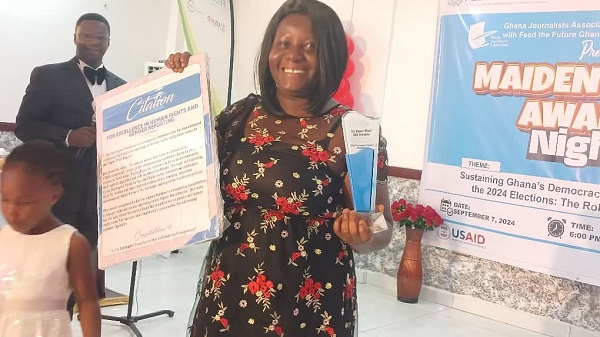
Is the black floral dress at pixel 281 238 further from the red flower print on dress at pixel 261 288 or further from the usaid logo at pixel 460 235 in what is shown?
the usaid logo at pixel 460 235

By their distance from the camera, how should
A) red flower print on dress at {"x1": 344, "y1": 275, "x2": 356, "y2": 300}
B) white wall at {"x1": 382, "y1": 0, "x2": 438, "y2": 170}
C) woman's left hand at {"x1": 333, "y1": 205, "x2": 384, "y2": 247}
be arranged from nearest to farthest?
1. woman's left hand at {"x1": 333, "y1": 205, "x2": 384, "y2": 247}
2. red flower print on dress at {"x1": 344, "y1": 275, "x2": 356, "y2": 300}
3. white wall at {"x1": 382, "y1": 0, "x2": 438, "y2": 170}

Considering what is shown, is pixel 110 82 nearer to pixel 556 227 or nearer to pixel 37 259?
pixel 37 259

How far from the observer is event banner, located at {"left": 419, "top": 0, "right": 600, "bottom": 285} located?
3.02 m

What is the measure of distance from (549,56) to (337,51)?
89.0 inches

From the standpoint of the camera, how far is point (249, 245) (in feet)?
4.01

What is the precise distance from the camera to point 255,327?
121 cm

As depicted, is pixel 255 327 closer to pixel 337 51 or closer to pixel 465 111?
pixel 337 51

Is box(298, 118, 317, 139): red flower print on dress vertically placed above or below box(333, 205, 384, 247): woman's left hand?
above

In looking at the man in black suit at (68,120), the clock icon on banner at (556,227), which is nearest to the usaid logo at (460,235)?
the clock icon on banner at (556,227)

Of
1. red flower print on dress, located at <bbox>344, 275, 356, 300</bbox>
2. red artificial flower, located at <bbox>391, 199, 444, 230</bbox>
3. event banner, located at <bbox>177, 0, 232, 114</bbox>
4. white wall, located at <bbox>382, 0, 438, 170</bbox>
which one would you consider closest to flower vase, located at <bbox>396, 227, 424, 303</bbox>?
red artificial flower, located at <bbox>391, 199, 444, 230</bbox>

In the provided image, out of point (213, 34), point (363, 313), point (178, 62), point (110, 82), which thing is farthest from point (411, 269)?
point (178, 62)

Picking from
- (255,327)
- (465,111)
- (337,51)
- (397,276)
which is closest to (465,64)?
(465,111)

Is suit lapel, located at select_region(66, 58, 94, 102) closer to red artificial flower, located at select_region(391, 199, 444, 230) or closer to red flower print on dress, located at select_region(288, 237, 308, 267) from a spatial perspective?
red flower print on dress, located at select_region(288, 237, 308, 267)

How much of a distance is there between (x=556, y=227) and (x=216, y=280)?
2361mm
